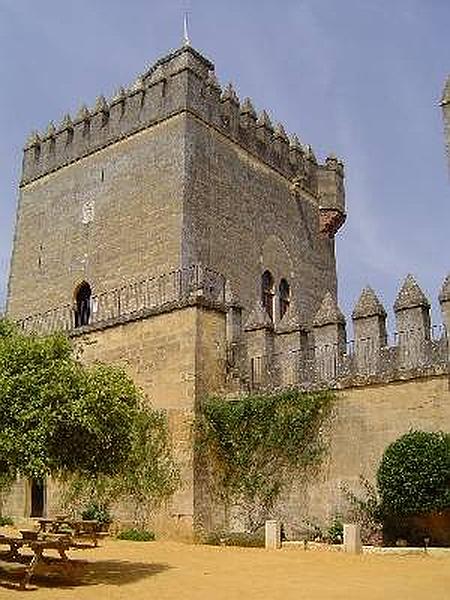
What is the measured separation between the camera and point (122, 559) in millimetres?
13008

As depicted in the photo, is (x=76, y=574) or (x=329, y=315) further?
(x=329, y=315)

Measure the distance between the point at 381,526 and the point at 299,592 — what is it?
5.72 m

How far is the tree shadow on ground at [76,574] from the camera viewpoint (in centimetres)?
1004

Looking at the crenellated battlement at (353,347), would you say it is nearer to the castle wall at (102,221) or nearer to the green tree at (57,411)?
the castle wall at (102,221)

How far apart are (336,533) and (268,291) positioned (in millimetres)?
10921

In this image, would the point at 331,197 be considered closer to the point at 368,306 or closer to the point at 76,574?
the point at 368,306

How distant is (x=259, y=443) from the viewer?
1631cm

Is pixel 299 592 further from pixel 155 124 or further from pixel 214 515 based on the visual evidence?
pixel 155 124

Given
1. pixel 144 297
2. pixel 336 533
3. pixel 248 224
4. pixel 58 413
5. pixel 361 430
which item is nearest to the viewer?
pixel 58 413

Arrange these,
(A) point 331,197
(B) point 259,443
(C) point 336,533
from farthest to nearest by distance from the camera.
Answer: (A) point 331,197
(B) point 259,443
(C) point 336,533

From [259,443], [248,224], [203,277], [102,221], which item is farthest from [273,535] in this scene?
[102,221]

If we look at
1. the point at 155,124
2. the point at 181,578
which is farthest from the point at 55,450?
the point at 155,124

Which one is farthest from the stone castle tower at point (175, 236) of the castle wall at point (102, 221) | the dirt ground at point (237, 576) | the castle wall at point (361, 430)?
the dirt ground at point (237, 576)

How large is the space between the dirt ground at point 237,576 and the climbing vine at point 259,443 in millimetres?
2045
